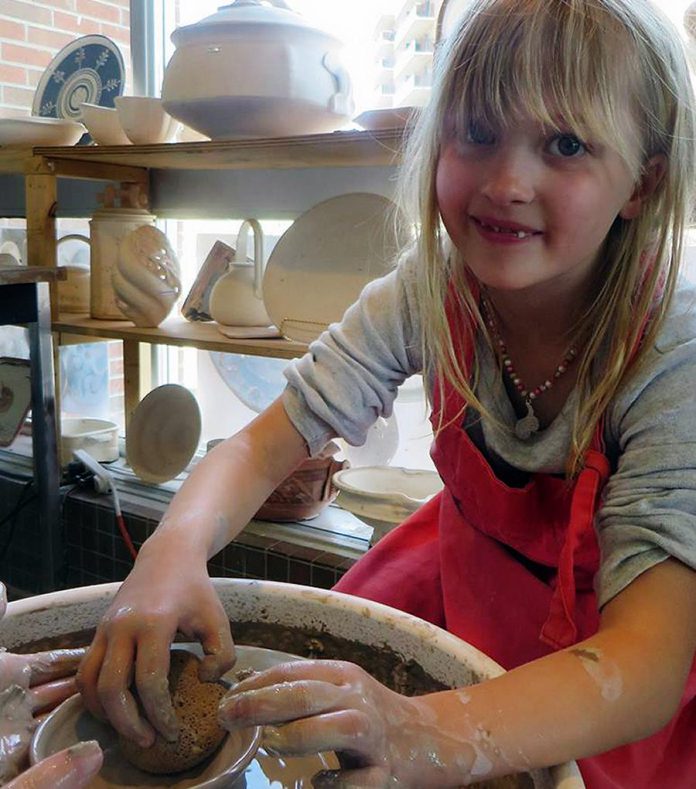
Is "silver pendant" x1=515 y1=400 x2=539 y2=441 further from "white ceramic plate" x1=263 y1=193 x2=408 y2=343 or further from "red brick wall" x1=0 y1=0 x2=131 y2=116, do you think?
"red brick wall" x1=0 y1=0 x2=131 y2=116

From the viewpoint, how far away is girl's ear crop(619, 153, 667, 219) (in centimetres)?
74

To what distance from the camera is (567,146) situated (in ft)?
2.26

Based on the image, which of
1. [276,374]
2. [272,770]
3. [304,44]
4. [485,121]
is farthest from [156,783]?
[276,374]

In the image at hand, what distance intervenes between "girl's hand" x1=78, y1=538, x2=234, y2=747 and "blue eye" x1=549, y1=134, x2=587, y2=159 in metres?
0.50

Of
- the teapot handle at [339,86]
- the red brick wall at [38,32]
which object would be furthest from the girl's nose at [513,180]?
the red brick wall at [38,32]

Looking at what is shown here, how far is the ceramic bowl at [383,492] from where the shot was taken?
138 centimetres

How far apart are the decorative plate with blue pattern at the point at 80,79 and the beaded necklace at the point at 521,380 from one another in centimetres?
141

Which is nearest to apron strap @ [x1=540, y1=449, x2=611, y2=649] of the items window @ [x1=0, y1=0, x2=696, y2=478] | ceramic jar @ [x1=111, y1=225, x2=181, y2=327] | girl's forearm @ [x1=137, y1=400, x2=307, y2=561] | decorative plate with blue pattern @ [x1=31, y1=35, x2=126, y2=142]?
girl's forearm @ [x1=137, y1=400, x2=307, y2=561]

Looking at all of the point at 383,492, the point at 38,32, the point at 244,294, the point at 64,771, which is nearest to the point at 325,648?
the point at 64,771

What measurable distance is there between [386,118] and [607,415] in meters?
0.71

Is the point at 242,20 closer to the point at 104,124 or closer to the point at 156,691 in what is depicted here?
the point at 104,124

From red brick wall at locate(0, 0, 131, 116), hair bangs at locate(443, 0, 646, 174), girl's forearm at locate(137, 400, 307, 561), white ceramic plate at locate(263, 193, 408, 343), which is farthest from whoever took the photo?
red brick wall at locate(0, 0, 131, 116)

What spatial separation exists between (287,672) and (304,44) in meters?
1.19

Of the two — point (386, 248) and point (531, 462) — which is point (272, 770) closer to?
point (531, 462)
